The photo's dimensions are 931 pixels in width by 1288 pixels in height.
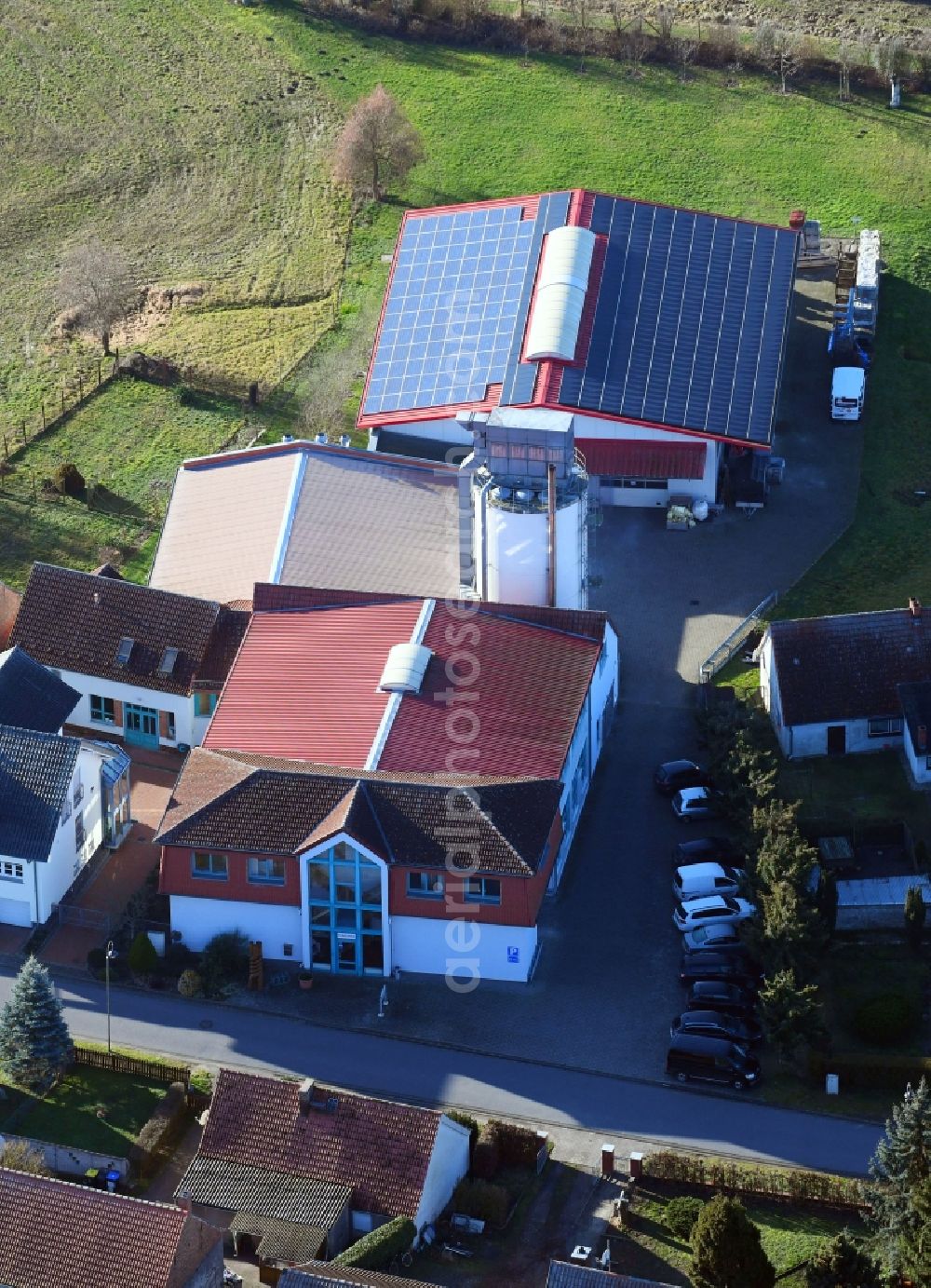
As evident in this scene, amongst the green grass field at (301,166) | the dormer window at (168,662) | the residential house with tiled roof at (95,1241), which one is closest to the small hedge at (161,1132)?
the residential house with tiled roof at (95,1241)

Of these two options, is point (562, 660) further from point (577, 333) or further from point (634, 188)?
point (634, 188)

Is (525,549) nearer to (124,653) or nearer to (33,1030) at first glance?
(124,653)

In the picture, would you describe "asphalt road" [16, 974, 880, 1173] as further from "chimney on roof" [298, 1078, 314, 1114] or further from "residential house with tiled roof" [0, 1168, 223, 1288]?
"residential house with tiled roof" [0, 1168, 223, 1288]

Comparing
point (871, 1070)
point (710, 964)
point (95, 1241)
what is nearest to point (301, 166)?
point (710, 964)

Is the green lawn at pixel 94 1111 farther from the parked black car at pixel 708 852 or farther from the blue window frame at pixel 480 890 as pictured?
the parked black car at pixel 708 852

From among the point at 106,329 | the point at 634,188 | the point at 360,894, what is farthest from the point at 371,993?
the point at 634,188

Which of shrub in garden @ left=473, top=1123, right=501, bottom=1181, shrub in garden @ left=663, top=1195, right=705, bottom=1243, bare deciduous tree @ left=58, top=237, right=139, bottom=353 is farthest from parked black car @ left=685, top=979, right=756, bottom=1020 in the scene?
bare deciduous tree @ left=58, top=237, right=139, bottom=353
